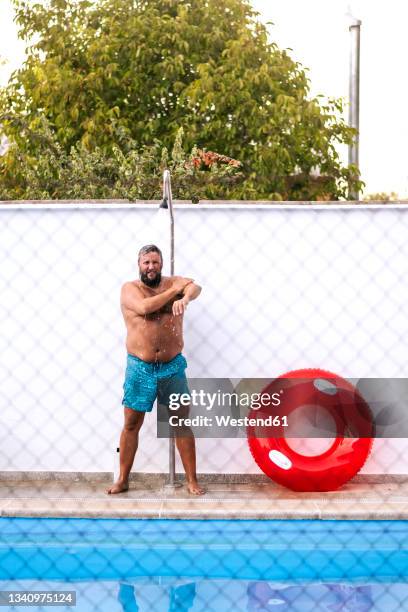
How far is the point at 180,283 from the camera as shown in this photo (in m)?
3.77

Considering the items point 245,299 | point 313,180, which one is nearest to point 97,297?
point 245,299

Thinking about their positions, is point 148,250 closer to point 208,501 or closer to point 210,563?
point 208,501

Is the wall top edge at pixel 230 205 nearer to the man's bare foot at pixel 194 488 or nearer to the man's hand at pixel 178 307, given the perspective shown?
the man's hand at pixel 178 307

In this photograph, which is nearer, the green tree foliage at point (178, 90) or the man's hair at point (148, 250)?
the man's hair at point (148, 250)

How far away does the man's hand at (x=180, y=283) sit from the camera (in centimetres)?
372

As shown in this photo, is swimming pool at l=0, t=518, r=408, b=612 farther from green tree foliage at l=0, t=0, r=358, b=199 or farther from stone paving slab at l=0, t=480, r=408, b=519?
green tree foliage at l=0, t=0, r=358, b=199

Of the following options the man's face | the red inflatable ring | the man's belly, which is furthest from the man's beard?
the red inflatable ring

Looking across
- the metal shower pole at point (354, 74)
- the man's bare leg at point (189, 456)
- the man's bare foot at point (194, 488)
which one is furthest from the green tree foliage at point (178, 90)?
the man's bare foot at point (194, 488)

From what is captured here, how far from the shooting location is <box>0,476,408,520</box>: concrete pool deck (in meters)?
3.31

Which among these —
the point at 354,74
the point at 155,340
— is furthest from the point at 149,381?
the point at 354,74

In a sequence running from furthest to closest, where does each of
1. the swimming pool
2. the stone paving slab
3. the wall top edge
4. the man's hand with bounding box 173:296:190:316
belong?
the wall top edge → the man's hand with bounding box 173:296:190:316 → the stone paving slab → the swimming pool

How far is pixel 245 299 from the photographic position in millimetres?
4098

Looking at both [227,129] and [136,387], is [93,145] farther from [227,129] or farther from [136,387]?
[136,387]

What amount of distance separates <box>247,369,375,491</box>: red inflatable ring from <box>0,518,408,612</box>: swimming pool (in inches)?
14.5
